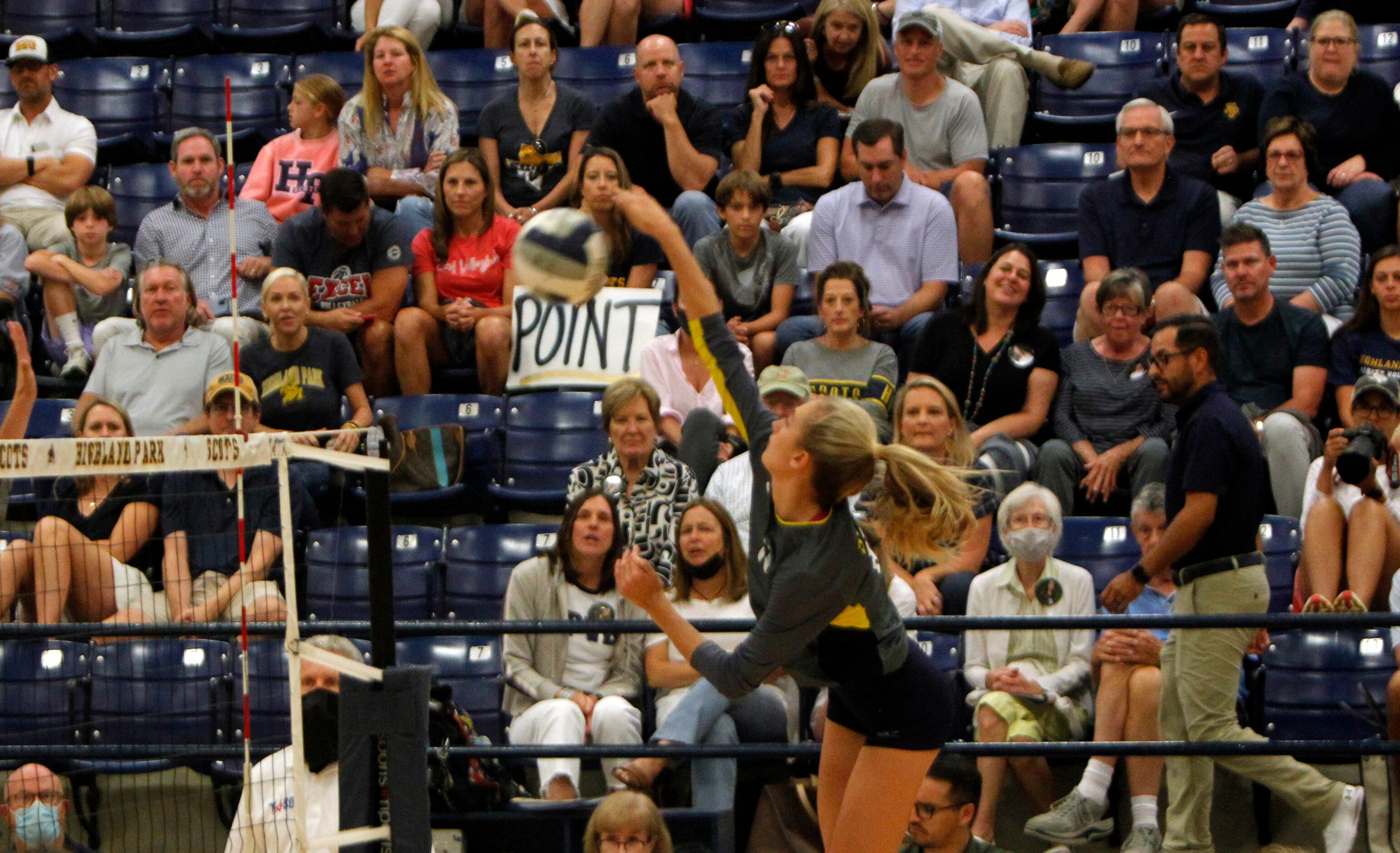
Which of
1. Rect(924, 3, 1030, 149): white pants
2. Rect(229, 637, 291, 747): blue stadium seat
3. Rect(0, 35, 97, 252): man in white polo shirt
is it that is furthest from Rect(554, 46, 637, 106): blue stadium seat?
Rect(229, 637, 291, 747): blue stadium seat

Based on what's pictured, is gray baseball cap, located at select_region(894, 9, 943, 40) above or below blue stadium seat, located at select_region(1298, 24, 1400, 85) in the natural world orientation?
above

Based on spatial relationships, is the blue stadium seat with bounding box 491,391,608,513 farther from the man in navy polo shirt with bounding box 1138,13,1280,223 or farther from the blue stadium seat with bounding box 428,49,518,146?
the man in navy polo shirt with bounding box 1138,13,1280,223

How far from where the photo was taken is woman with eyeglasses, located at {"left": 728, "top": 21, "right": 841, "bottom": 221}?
389 inches

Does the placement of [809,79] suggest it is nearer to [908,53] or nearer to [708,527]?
[908,53]

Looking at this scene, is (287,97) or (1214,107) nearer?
(1214,107)

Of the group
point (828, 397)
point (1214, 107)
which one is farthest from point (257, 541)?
point (1214, 107)

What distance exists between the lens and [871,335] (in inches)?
349

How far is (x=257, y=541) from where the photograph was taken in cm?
755

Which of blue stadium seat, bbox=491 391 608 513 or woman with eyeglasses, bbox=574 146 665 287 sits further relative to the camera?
woman with eyeglasses, bbox=574 146 665 287

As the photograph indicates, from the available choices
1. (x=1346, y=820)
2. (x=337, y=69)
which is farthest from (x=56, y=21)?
(x=1346, y=820)

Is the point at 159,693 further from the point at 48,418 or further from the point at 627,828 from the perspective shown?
the point at 627,828

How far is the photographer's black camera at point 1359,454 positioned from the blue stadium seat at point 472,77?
6070 mm

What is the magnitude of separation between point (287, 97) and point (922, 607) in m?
6.24

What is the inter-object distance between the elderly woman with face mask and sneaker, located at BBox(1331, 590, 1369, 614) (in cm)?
95
